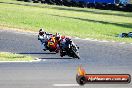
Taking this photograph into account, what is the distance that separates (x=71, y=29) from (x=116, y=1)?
1827 inches

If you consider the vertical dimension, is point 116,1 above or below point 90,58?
below

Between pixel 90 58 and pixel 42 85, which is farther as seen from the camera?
pixel 90 58

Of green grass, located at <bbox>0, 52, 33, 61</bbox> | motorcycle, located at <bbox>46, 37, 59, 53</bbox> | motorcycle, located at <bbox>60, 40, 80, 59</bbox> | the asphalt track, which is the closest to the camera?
the asphalt track

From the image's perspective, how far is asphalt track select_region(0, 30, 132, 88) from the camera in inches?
475

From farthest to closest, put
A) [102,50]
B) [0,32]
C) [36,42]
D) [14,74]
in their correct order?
[0,32], [36,42], [102,50], [14,74]

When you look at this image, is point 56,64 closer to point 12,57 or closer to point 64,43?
point 12,57

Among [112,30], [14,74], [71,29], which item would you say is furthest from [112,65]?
[112,30]

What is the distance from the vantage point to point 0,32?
26.0 metres

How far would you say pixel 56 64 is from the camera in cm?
1570

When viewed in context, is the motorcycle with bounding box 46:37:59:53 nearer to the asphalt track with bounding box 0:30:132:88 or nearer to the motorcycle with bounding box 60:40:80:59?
the asphalt track with bounding box 0:30:132:88

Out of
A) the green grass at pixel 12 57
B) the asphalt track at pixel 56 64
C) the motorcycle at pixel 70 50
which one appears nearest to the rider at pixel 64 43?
the motorcycle at pixel 70 50

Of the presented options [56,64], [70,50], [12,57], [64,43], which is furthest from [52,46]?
[56,64]

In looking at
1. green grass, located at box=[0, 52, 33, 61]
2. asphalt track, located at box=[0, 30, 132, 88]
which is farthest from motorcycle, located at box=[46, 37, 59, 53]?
green grass, located at box=[0, 52, 33, 61]

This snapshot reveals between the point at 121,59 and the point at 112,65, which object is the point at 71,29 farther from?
the point at 112,65
